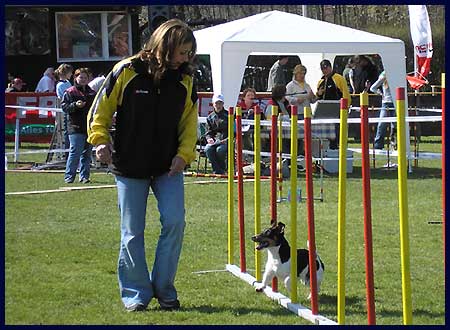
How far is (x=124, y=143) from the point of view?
642 centimetres

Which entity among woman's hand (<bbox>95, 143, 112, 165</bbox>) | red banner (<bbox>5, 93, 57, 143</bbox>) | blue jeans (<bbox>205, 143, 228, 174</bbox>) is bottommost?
blue jeans (<bbox>205, 143, 228, 174</bbox>)

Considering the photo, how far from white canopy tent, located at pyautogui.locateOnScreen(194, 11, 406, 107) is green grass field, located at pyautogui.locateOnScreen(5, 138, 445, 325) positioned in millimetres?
3079

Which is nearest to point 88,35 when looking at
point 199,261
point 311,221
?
point 199,261

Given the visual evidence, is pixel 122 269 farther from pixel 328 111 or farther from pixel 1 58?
pixel 328 111

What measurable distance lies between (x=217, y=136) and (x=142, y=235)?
9.60 m

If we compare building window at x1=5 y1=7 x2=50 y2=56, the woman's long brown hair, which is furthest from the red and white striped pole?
building window at x1=5 y1=7 x2=50 y2=56

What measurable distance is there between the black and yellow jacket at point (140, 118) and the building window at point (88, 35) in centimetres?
1995

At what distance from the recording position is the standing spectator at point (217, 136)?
15930 millimetres

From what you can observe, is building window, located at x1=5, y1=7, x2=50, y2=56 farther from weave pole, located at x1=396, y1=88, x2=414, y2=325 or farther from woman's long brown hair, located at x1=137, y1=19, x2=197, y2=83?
weave pole, located at x1=396, y1=88, x2=414, y2=325

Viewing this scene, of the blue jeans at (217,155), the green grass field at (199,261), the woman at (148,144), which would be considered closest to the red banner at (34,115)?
the blue jeans at (217,155)

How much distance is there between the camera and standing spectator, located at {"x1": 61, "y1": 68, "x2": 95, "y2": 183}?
46.7ft

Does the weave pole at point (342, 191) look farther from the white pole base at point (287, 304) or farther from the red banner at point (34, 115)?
the red banner at point (34, 115)

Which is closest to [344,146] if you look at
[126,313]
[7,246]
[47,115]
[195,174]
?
[126,313]

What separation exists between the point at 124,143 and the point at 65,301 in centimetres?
113
